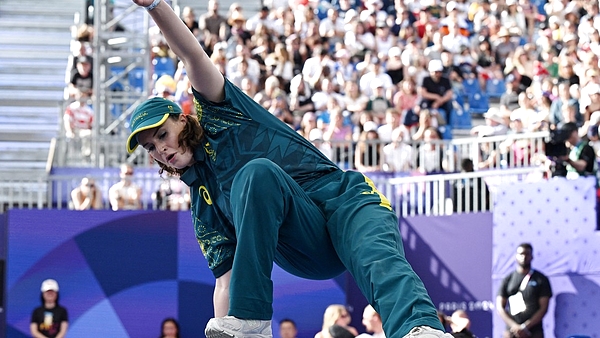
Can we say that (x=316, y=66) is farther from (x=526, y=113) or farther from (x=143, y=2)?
(x=143, y=2)

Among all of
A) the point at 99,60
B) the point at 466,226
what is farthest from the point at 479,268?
the point at 99,60

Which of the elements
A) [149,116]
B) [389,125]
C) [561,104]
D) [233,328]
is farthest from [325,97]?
[233,328]

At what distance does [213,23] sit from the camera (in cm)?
1645

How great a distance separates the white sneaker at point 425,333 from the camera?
4.41 m

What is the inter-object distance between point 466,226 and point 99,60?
15.6 ft

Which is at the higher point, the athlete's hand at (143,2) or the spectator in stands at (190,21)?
the spectator in stands at (190,21)

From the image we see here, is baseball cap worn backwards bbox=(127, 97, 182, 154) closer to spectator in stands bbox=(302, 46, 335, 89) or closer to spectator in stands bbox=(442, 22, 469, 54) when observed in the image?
spectator in stands bbox=(302, 46, 335, 89)

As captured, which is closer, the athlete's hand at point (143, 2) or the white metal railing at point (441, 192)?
the athlete's hand at point (143, 2)

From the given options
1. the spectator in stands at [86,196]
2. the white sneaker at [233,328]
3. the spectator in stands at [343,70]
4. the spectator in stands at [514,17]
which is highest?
the spectator in stands at [514,17]

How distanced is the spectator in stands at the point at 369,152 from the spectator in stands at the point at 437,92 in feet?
4.87

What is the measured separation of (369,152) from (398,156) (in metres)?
0.34

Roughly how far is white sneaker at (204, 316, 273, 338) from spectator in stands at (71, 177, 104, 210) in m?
8.36

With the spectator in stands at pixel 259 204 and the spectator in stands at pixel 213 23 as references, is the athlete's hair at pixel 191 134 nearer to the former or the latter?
the spectator in stands at pixel 259 204

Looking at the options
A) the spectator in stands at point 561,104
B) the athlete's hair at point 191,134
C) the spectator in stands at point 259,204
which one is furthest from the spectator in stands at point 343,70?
the athlete's hair at point 191,134
